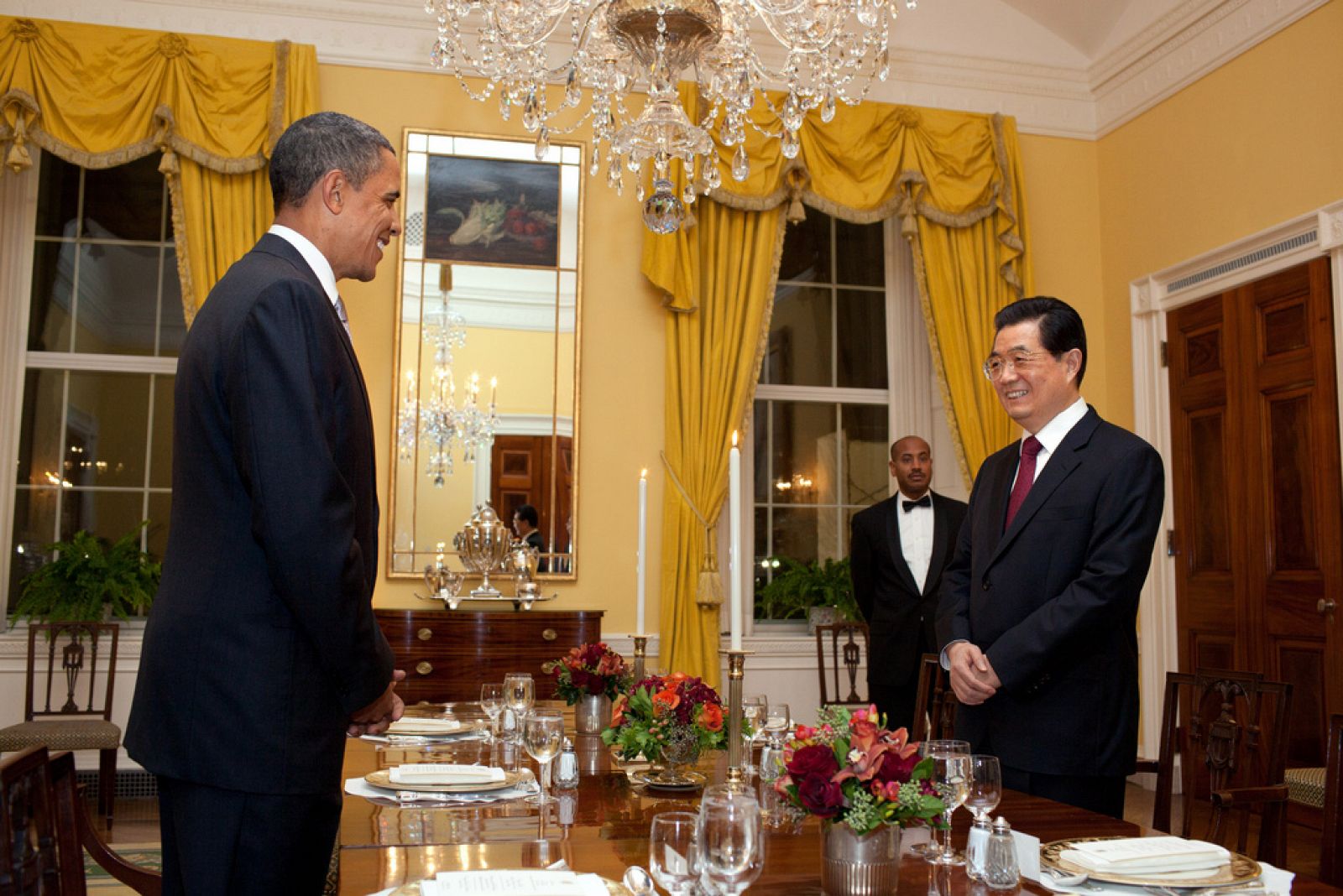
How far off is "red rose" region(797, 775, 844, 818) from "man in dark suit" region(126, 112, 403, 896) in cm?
69

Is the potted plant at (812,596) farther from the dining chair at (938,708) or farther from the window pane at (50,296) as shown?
the window pane at (50,296)

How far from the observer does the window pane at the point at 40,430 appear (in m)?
5.67

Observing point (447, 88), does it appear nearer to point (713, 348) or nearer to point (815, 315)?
point (713, 348)

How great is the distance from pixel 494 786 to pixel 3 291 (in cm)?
485

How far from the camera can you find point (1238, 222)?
5.40 meters

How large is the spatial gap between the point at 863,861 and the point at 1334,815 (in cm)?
100

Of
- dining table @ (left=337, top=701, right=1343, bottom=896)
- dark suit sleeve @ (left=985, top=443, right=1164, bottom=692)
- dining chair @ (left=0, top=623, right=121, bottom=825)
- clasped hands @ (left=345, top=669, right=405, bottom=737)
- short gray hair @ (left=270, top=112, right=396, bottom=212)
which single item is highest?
short gray hair @ (left=270, top=112, right=396, bottom=212)

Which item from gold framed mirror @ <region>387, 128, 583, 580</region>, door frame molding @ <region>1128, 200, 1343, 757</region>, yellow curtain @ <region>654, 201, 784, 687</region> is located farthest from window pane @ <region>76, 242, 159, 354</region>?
door frame molding @ <region>1128, 200, 1343, 757</region>

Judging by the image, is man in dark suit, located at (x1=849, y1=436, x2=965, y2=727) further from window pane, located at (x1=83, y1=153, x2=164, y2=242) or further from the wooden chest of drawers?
window pane, located at (x1=83, y1=153, x2=164, y2=242)

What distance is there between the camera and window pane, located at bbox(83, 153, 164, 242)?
591cm

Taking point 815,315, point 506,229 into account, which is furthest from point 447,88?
point 815,315

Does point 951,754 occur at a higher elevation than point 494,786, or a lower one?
higher

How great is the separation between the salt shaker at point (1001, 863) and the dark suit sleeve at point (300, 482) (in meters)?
0.91

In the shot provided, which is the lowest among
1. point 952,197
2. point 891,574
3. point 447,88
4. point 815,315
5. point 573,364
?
point 891,574
